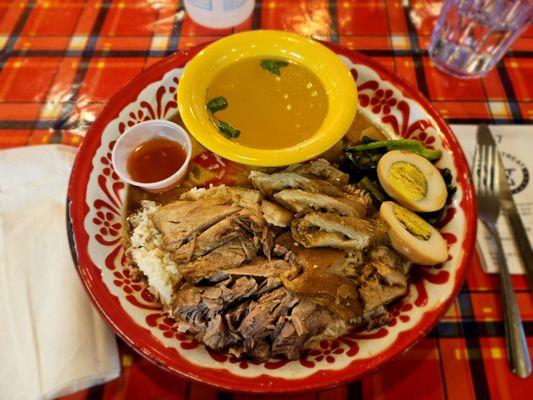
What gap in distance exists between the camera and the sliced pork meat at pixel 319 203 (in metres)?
1.74

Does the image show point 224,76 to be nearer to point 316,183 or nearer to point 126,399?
point 316,183

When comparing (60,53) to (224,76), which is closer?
(224,76)

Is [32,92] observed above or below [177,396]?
above

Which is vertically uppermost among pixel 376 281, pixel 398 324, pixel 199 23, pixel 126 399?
pixel 199 23

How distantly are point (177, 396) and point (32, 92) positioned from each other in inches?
80.5

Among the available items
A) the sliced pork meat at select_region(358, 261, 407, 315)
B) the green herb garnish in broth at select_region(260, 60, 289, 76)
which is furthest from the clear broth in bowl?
the sliced pork meat at select_region(358, 261, 407, 315)

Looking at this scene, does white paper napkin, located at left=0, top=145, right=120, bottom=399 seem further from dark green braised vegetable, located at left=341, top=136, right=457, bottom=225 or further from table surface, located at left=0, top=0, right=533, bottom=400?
dark green braised vegetable, located at left=341, top=136, right=457, bottom=225

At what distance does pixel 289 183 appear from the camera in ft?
6.17

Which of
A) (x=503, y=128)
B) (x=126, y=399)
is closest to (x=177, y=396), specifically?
(x=126, y=399)

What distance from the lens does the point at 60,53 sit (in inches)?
104

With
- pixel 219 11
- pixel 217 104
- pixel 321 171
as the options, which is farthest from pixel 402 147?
pixel 219 11

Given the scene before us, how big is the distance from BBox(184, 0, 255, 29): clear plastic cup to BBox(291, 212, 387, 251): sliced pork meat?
A: 1.63m

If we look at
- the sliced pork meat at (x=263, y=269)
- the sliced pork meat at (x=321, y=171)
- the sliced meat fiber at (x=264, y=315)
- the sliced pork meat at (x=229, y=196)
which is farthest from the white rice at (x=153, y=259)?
the sliced pork meat at (x=321, y=171)

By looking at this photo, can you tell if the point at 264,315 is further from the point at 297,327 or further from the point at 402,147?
the point at 402,147
